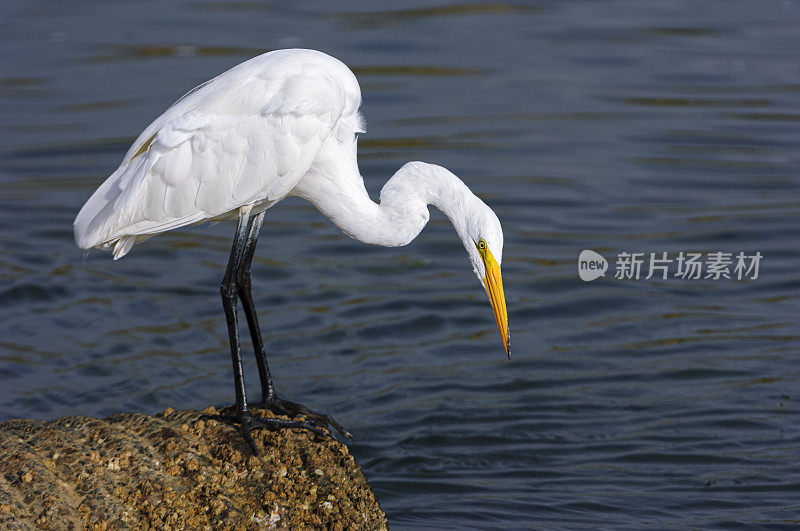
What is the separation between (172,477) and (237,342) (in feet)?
3.57

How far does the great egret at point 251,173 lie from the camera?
562cm

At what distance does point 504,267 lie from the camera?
930 cm

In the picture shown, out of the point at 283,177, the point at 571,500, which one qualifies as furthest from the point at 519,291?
the point at 283,177

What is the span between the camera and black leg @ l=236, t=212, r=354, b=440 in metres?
5.54

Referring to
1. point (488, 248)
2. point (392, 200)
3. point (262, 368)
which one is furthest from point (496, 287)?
A: point (262, 368)

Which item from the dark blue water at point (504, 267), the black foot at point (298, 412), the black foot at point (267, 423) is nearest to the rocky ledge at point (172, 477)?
the black foot at point (267, 423)

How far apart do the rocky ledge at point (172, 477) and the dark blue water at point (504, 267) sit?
4.72 feet

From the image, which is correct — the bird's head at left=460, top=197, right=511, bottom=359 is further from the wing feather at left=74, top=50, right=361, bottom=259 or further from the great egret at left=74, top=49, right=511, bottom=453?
the wing feather at left=74, top=50, right=361, bottom=259

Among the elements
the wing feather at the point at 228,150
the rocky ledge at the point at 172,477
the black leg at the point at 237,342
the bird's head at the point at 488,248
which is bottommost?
the rocky ledge at the point at 172,477

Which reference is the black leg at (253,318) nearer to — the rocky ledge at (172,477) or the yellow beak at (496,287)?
the rocky ledge at (172,477)

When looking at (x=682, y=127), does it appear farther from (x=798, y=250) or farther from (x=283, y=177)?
(x=283, y=177)

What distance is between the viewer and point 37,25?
15039 millimetres

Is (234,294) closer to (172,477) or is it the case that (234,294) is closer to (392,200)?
(392,200)

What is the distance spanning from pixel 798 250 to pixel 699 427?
9.99ft
